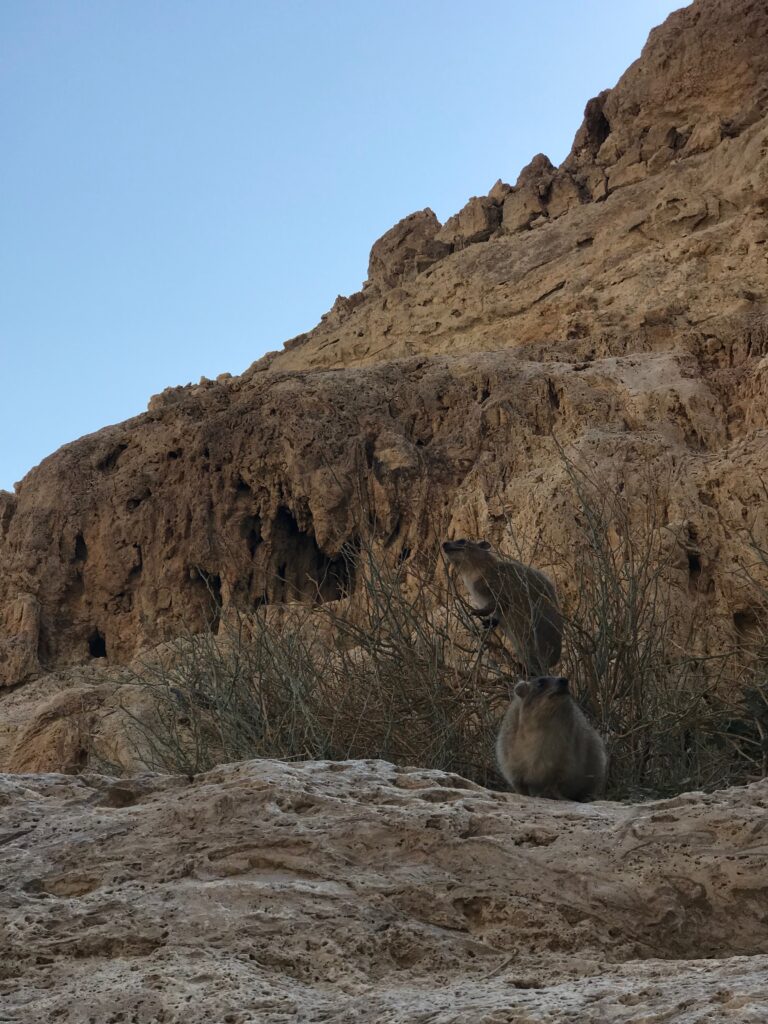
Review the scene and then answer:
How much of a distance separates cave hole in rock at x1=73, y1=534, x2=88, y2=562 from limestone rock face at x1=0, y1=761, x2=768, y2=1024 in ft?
43.5

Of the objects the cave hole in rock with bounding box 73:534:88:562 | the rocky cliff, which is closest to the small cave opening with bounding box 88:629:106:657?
the rocky cliff

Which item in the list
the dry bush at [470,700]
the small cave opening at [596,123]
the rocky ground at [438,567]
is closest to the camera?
the rocky ground at [438,567]

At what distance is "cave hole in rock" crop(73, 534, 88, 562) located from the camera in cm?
1664

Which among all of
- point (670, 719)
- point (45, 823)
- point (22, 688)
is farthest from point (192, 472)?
point (45, 823)

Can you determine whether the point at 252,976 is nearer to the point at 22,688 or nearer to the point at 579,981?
the point at 579,981

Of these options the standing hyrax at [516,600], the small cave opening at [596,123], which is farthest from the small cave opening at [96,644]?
the small cave opening at [596,123]

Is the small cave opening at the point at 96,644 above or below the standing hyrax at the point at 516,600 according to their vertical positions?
above

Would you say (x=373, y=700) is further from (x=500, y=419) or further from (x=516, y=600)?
(x=500, y=419)

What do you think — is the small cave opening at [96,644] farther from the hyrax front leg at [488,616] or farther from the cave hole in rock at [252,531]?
the hyrax front leg at [488,616]

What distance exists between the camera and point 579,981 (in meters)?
2.56

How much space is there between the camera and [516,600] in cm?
745

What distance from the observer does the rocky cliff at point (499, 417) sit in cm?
1282

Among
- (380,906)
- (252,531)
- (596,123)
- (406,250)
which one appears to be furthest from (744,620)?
(596,123)

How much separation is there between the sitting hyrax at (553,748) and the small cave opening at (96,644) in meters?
11.9
